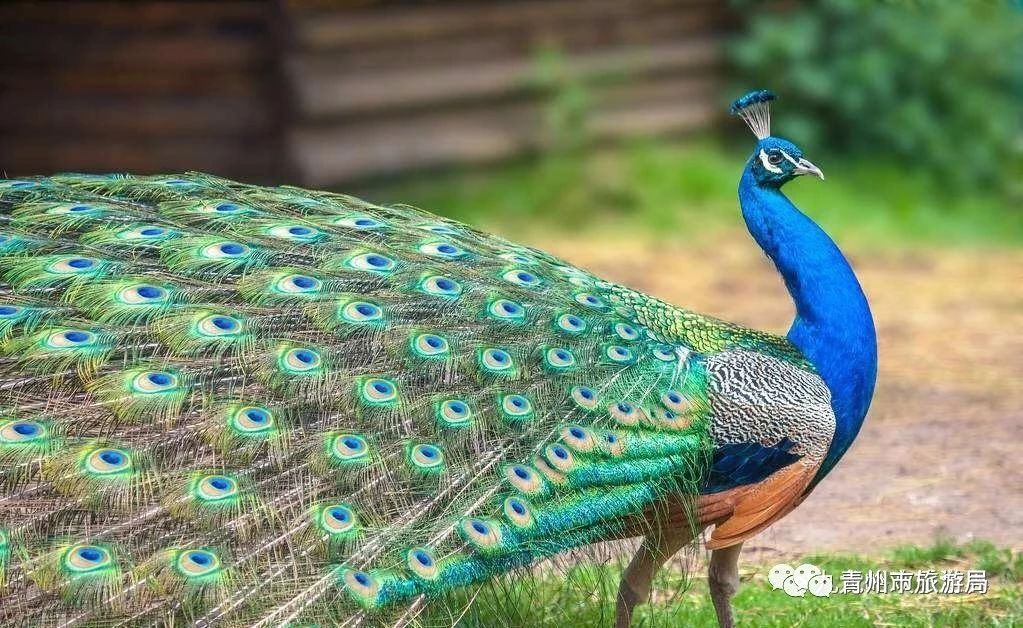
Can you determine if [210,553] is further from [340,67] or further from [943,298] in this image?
[340,67]

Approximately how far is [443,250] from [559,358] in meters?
0.51

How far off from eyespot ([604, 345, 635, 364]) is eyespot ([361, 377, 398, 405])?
57cm

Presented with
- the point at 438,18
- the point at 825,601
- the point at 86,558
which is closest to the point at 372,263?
the point at 86,558

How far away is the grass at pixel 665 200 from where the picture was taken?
402 inches

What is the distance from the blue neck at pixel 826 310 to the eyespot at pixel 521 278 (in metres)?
0.67

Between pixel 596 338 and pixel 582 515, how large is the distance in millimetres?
508

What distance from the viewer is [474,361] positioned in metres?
3.52

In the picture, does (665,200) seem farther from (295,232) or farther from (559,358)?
(559,358)

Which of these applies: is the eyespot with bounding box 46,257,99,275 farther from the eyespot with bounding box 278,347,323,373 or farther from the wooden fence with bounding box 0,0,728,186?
the wooden fence with bounding box 0,0,728,186

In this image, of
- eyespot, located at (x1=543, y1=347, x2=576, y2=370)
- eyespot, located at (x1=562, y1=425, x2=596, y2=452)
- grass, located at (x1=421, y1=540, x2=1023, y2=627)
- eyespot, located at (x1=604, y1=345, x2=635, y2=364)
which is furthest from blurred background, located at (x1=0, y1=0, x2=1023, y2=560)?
eyespot, located at (x1=562, y1=425, x2=596, y2=452)

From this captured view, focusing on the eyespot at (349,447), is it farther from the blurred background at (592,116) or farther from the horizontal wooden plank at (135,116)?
the horizontal wooden plank at (135,116)

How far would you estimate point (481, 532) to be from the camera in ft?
10.8

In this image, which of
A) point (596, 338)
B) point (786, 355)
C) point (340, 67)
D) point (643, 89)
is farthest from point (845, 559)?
point (643, 89)

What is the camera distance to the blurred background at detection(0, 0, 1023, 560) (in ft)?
32.4
